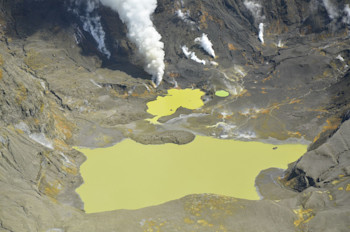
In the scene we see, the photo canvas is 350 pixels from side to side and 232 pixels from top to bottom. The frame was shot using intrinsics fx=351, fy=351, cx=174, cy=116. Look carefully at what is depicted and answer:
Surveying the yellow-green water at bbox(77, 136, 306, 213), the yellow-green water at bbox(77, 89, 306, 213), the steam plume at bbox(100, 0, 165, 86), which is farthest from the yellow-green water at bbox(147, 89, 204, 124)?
the yellow-green water at bbox(77, 89, 306, 213)

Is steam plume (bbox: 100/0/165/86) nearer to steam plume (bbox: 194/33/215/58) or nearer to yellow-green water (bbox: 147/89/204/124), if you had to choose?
yellow-green water (bbox: 147/89/204/124)

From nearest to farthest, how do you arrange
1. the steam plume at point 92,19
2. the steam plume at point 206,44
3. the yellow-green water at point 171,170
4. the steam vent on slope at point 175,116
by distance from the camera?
the steam vent on slope at point 175,116, the yellow-green water at point 171,170, the steam plume at point 206,44, the steam plume at point 92,19

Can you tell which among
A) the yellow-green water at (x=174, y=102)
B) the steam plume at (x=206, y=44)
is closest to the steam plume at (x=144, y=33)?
the yellow-green water at (x=174, y=102)

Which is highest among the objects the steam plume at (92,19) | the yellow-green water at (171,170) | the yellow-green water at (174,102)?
the steam plume at (92,19)

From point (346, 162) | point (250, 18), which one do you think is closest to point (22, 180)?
point (346, 162)

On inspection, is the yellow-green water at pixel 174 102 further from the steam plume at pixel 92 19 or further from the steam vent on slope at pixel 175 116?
the steam plume at pixel 92 19

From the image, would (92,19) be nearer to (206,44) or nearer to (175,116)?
(206,44)
